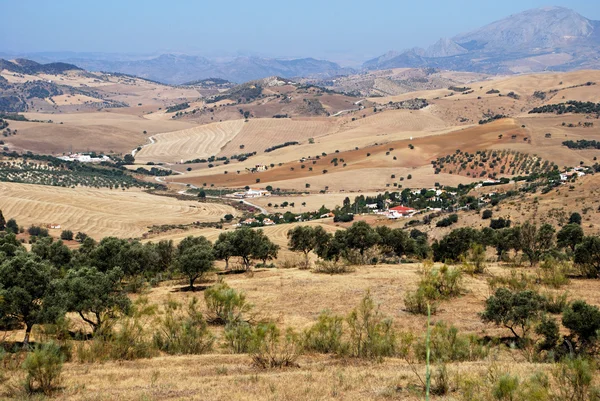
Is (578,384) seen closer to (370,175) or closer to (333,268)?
(333,268)

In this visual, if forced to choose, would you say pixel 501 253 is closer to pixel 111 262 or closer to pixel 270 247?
pixel 270 247

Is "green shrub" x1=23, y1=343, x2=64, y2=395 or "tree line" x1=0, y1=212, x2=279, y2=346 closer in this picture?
"green shrub" x1=23, y1=343, x2=64, y2=395

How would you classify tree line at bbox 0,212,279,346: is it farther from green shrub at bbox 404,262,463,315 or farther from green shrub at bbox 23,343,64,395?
green shrub at bbox 404,262,463,315

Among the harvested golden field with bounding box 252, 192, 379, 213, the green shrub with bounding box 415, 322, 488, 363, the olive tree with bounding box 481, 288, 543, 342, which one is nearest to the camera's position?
the green shrub with bounding box 415, 322, 488, 363

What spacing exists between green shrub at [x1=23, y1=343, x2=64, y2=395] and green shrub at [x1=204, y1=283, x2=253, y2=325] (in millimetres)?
11386

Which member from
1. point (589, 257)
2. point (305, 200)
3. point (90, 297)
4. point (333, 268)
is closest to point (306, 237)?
point (333, 268)

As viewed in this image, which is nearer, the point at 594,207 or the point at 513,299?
the point at 513,299

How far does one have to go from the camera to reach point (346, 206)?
125m

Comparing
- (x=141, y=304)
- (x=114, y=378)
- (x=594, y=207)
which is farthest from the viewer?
(x=594, y=207)

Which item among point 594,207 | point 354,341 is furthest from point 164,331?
point 594,207

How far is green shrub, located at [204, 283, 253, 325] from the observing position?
29.6 meters

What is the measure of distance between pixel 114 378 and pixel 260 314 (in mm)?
13101

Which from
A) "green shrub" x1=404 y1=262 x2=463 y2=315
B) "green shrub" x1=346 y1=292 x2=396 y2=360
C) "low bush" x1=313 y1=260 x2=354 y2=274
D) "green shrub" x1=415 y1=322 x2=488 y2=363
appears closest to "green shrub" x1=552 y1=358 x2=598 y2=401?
"green shrub" x1=415 y1=322 x2=488 y2=363

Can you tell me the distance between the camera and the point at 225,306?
30359 millimetres
